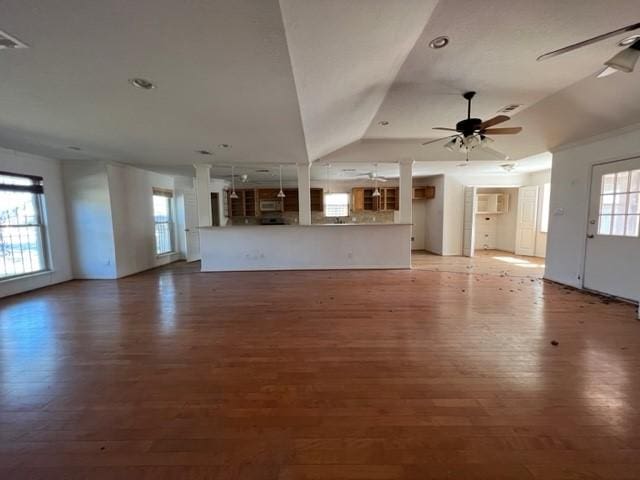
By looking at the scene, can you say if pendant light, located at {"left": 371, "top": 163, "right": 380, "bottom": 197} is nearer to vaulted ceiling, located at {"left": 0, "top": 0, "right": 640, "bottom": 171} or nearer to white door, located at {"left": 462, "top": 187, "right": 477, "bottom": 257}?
white door, located at {"left": 462, "top": 187, "right": 477, "bottom": 257}

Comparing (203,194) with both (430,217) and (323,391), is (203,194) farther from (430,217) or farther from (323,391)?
(430,217)

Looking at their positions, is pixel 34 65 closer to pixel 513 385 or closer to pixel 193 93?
pixel 193 93

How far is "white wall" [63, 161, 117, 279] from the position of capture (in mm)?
5238

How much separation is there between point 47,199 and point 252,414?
6052mm

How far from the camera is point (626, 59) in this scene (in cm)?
183

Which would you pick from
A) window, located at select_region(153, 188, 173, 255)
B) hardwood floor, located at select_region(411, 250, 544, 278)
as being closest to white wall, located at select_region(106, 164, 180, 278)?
window, located at select_region(153, 188, 173, 255)

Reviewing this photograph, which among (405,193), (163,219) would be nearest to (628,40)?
(405,193)

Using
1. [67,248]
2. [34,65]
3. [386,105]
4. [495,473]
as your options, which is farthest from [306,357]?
[67,248]

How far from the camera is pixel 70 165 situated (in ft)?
17.1

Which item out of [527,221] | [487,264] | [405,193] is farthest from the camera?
[527,221]

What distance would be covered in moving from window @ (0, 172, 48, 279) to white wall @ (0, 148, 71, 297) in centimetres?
11

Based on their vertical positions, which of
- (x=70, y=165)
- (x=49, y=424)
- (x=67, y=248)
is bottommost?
(x=49, y=424)

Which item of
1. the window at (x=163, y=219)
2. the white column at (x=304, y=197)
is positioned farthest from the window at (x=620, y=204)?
the window at (x=163, y=219)

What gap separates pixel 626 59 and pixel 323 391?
315 centimetres
